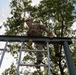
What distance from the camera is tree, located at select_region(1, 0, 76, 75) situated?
11547 mm

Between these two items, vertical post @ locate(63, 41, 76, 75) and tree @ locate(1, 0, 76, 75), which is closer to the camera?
vertical post @ locate(63, 41, 76, 75)

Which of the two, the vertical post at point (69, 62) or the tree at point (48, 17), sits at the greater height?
the tree at point (48, 17)

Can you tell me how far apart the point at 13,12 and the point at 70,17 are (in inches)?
188

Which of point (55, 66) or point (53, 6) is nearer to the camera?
point (53, 6)

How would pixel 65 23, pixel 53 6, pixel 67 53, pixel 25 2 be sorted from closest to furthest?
pixel 67 53 < pixel 53 6 < pixel 65 23 < pixel 25 2

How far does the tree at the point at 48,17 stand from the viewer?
11.5m

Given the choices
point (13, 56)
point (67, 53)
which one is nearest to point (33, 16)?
point (13, 56)

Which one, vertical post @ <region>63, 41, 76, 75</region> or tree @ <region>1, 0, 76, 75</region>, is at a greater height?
tree @ <region>1, 0, 76, 75</region>

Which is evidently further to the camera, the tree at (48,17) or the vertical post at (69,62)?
the tree at (48,17)

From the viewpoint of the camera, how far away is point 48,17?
1210 cm

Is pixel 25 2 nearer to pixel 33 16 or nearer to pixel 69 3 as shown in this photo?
pixel 33 16

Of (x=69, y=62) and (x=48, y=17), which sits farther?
(x=48, y=17)

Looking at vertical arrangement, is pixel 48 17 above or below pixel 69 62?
above

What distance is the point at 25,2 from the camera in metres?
13.1
